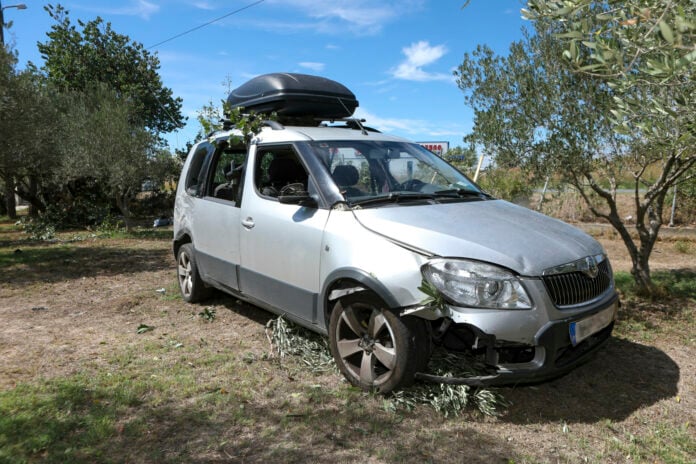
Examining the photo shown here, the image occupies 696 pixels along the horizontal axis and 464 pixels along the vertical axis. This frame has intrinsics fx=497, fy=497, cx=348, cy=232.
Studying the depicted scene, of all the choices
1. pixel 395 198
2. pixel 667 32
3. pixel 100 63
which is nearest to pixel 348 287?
pixel 395 198

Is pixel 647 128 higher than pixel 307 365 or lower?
higher

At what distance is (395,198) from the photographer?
3855 mm

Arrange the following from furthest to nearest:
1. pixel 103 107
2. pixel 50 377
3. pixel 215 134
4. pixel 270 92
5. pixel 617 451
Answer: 1. pixel 103 107
2. pixel 215 134
3. pixel 270 92
4. pixel 50 377
5. pixel 617 451

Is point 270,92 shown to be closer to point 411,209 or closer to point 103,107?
point 411,209

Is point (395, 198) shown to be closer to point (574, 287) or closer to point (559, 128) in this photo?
point (574, 287)

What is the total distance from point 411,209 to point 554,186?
3.51 m

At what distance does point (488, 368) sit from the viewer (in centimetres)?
314

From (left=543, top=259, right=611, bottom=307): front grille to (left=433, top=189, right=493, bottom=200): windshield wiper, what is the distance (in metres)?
1.18

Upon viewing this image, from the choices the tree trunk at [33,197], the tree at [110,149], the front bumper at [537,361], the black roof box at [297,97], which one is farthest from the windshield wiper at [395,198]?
the tree trunk at [33,197]

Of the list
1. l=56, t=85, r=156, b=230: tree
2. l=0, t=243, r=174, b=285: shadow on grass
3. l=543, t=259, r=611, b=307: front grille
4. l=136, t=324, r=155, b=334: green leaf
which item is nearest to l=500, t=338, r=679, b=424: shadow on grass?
l=543, t=259, r=611, b=307: front grille

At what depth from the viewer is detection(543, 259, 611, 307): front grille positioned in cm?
310

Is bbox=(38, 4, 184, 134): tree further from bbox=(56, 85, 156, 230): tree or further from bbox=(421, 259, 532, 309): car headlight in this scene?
bbox=(421, 259, 532, 309): car headlight

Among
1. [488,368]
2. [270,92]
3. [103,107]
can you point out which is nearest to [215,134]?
[270,92]

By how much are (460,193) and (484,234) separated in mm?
1061
